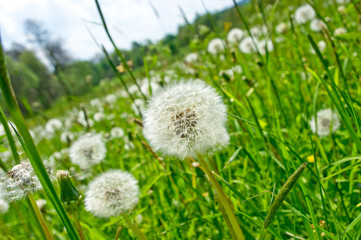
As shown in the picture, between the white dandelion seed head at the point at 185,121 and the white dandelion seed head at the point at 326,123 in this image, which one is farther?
the white dandelion seed head at the point at 326,123

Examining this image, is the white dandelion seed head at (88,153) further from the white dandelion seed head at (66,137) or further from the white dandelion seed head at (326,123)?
the white dandelion seed head at (326,123)

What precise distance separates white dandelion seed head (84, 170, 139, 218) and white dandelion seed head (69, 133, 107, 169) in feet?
2.34

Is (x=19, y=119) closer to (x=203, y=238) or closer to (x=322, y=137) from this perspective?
(x=203, y=238)

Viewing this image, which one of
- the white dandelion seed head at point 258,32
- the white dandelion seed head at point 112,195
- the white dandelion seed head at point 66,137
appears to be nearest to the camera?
the white dandelion seed head at point 112,195

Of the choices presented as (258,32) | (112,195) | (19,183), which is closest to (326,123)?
(112,195)

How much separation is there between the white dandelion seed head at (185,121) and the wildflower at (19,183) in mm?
420

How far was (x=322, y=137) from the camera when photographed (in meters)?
1.71

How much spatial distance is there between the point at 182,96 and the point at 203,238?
827mm

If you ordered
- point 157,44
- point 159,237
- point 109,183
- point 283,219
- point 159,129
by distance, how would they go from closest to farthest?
1. point 159,129
2. point 283,219
3. point 109,183
4. point 159,237
5. point 157,44

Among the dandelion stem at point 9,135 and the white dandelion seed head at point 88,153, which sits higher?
the dandelion stem at point 9,135

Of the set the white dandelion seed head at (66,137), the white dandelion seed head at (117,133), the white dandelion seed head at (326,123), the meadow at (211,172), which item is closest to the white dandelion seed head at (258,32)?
the meadow at (211,172)

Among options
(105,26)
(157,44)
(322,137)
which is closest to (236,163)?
(322,137)

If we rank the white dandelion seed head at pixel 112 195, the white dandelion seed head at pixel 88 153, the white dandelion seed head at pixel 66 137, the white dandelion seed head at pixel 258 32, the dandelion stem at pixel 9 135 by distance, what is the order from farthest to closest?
the white dandelion seed head at pixel 66 137 < the white dandelion seed head at pixel 258 32 < the white dandelion seed head at pixel 88 153 < the white dandelion seed head at pixel 112 195 < the dandelion stem at pixel 9 135

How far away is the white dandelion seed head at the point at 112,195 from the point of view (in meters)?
1.24
